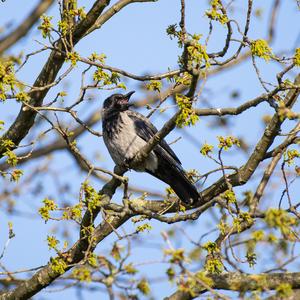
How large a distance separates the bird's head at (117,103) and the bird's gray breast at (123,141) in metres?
0.13

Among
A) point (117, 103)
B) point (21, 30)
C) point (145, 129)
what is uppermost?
point (21, 30)

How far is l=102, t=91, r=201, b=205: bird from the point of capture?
849cm

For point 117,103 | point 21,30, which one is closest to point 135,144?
point 117,103

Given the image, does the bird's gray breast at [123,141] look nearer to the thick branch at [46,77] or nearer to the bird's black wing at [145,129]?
the bird's black wing at [145,129]

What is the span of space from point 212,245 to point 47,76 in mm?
2594

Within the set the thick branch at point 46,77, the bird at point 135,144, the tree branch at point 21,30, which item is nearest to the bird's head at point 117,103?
the bird at point 135,144

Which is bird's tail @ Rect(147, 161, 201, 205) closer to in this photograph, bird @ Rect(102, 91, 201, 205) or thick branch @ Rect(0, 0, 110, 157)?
bird @ Rect(102, 91, 201, 205)

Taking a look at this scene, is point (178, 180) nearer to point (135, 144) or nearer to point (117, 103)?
point (135, 144)

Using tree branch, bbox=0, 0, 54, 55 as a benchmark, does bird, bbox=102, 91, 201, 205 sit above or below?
below

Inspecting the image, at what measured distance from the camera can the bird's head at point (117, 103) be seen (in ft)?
30.3

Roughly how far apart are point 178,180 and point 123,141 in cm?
81

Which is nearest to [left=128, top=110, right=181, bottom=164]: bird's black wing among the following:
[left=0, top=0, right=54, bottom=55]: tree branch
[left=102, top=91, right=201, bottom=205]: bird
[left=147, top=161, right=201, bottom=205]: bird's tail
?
[left=102, top=91, right=201, bottom=205]: bird

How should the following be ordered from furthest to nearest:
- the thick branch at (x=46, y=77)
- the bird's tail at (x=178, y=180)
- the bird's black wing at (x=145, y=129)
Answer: the bird's black wing at (x=145, y=129) < the bird's tail at (x=178, y=180) < the thick branch at (x=46, y=77)

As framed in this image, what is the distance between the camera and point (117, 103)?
9312mm
